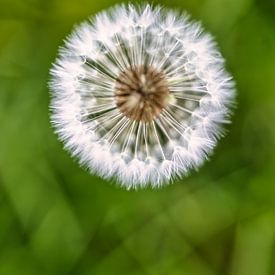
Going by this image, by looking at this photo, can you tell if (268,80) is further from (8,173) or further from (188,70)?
(8,173)

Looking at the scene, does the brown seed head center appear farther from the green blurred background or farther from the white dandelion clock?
the green blurred background

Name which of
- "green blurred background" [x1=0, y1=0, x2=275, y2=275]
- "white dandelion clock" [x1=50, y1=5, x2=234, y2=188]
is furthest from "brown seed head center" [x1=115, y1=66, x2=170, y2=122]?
"green blurred background" [x1=0, y1=0, x2=275, y2=275]

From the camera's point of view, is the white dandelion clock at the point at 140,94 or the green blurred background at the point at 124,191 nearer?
the white dandelion clock at the point at 140,94

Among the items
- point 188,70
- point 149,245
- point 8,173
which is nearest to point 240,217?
point 149,245

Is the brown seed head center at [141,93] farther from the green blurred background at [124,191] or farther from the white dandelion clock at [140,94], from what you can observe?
the green blurred background at [124,191]

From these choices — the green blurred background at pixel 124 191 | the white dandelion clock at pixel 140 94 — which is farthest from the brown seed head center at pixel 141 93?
the green blurred background at pixel 124 191

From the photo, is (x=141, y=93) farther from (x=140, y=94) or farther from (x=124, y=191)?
(x=124, y=191)
